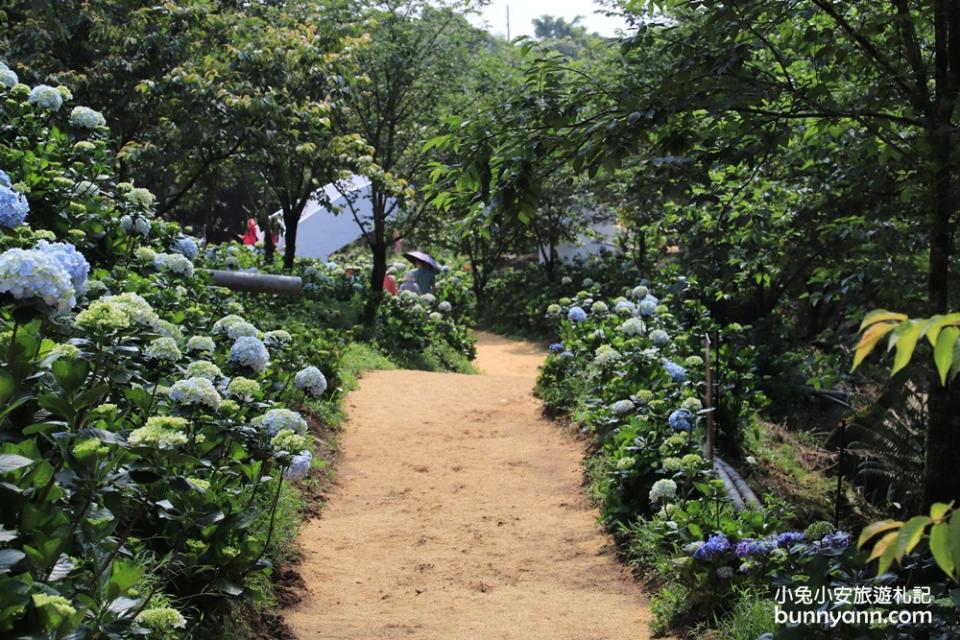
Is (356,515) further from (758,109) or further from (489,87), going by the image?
(489,87)

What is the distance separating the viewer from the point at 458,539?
6160mm

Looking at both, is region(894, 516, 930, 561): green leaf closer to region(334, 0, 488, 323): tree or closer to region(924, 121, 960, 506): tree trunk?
region(924, 121, 960, 506): tree trunk

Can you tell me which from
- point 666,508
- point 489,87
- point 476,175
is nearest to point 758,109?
point 476,175

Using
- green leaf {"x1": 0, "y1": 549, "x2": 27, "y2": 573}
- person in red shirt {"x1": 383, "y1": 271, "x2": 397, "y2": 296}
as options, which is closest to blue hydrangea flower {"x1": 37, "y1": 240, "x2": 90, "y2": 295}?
green leaf {"x1": 0, "y1": 549, "x2": 27, "y2": 573}

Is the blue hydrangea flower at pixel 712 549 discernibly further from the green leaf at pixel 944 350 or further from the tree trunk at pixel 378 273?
the tree trunk at pixel 378 273

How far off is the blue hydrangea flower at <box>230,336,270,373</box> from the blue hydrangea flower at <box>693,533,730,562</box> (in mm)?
2269

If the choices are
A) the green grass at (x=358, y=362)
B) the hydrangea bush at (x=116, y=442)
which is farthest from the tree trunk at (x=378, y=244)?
the hydrangea bush at (x=116, y=442)

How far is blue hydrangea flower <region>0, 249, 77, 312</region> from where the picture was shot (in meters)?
2.80

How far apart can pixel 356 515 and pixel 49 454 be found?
11.7 ft

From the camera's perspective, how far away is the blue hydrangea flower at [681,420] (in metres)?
6.10

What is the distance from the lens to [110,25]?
8.75 meters

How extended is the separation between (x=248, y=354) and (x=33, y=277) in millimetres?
1844

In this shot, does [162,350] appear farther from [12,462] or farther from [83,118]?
[83,118]

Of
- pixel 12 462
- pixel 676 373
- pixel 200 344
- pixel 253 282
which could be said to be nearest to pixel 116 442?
pixel 12 462
